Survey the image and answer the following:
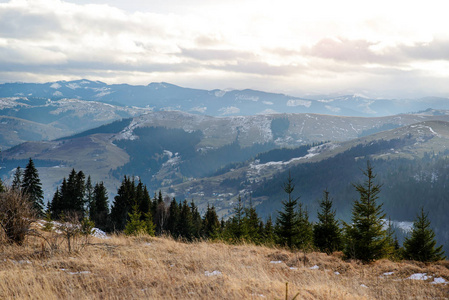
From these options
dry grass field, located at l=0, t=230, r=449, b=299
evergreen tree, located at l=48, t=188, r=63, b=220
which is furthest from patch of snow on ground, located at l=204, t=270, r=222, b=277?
evergreen tree, located at l=48, t=188, r=63, b=220

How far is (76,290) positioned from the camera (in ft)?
27.0

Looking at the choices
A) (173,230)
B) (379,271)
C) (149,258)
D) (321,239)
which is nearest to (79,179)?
(173,230)

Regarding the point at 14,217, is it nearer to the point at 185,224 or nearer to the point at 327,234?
the point at 327,234

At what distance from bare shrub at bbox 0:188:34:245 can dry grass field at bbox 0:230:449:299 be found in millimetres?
620

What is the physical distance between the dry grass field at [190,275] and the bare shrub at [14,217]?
0.62 metres

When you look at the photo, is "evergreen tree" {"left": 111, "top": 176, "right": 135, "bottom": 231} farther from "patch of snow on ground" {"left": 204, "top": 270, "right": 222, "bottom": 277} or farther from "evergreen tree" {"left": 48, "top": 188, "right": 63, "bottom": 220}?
"patch of snow on ground" {"left": 204, "top": 270, "right": 222, "bottom": 277}

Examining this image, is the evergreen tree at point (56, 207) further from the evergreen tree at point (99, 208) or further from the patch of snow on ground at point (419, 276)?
the patch of snow on ground at point (419, 276)

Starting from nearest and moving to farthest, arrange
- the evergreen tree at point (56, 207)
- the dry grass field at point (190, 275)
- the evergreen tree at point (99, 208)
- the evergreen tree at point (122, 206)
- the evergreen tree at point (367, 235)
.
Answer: the dry grass field at point (190, 275)
the evergreen tree at point (367, 235)
the evergreen tree at point (56, 207)
the evergreen tree at point (122, 206)
the evergreen tree at point (99, 208)

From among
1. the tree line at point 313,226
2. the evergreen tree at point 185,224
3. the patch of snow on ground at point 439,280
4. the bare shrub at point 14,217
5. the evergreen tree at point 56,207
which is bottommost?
the evergreen tree at point 185,224

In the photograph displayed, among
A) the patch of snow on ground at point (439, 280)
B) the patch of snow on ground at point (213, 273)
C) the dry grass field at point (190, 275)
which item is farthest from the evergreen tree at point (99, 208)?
the patch of snow on ground at point (439, 280)

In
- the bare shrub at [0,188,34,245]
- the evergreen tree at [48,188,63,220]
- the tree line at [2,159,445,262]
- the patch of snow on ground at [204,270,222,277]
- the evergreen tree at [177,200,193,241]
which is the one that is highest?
the bare shrub at [0,188,34,245]

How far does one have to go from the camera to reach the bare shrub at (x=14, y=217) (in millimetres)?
12781

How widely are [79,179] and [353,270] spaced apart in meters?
72.6

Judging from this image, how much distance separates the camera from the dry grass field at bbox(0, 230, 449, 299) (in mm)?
8031
